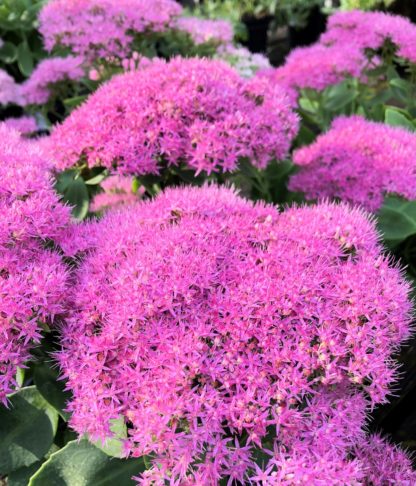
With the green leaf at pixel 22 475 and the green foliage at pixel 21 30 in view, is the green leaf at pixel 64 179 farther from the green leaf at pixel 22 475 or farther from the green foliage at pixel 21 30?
the green foliage at pixel 21 30

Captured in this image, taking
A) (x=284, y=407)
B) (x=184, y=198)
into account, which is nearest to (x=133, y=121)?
(x=184, y=198)

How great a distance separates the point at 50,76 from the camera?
1602 millimetres

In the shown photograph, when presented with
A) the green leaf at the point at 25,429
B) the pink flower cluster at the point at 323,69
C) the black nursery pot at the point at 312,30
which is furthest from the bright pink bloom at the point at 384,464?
the black nursery pot at the point at 312,30

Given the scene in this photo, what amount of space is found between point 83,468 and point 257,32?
4804 mm

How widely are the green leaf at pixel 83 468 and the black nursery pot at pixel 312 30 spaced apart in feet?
15.6

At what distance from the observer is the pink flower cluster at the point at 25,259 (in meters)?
0.70

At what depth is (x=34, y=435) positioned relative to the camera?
84 centimetres

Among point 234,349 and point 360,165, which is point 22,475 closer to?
point 234,349

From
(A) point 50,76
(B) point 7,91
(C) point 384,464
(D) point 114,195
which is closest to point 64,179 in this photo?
(D) point 114,195

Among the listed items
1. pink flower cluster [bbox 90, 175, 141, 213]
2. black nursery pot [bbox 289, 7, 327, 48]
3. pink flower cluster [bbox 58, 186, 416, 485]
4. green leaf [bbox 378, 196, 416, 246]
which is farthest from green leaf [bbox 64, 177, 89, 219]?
black nursery pot [bbox 289, 7, 327, 48]

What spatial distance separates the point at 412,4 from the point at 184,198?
4528mm

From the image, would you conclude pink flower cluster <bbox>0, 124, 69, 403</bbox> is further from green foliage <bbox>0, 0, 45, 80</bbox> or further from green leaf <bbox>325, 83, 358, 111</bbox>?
green foliage <bbox>0, 0, 45, 80</bbox>

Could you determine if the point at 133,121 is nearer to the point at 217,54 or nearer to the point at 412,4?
the point at 217,54

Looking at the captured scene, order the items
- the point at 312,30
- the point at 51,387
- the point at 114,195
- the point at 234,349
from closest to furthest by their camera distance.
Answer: the point at 234,349 → the point at 51,387 → the point at 114,195 → the point at 312,30
